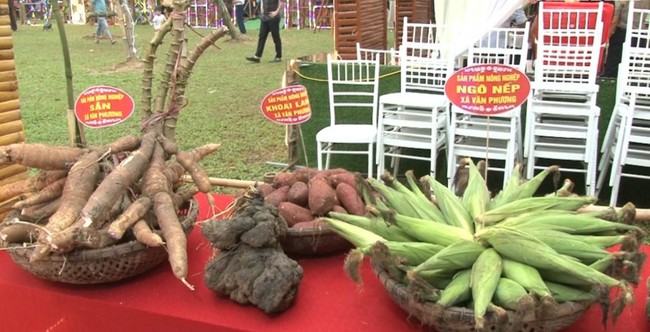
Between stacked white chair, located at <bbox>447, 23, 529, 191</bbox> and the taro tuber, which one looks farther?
stacked white chair, located at <bbox>447, 23, 529, 191</bbox>

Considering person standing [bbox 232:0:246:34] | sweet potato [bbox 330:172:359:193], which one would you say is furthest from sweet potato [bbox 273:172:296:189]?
person standing [bbox 232:0:246:34]

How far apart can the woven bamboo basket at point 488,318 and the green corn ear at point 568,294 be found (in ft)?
0.04

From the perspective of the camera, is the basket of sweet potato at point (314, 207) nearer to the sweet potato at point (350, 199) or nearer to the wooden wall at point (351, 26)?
the sweet potato at point (350, 199)

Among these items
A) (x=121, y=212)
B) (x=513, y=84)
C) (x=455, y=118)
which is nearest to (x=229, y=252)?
(x=121, y=212)

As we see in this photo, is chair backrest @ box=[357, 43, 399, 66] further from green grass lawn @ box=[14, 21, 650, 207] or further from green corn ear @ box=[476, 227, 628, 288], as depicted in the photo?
green corn ear @ box=[476, 227, 628, 288]

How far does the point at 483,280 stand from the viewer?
3.45 ft

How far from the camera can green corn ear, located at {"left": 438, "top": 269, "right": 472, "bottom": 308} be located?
1054 millimetres

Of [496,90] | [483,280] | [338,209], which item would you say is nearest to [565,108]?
[496,90]

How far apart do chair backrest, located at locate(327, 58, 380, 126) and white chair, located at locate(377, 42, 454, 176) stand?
0.18 m

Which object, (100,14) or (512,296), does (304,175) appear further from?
(100,14)

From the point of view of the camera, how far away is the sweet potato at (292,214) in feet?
4.84

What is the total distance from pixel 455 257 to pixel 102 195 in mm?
854

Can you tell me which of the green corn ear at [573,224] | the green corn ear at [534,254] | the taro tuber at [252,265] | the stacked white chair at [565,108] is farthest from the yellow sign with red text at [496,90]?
the stacked white chair at [565,108]

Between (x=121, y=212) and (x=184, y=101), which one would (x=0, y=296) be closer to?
(x=121, y=212)
